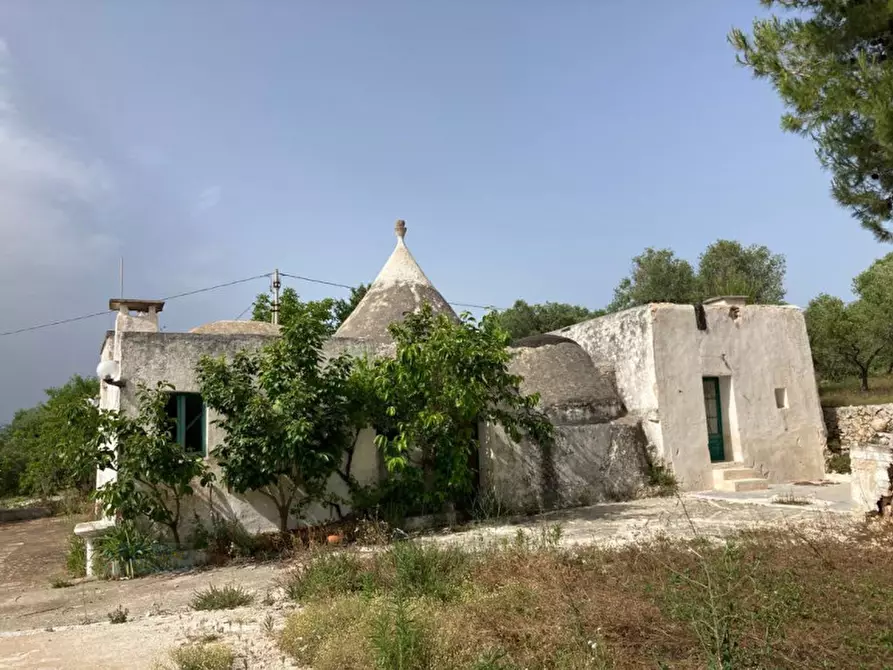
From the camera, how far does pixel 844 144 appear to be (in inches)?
359

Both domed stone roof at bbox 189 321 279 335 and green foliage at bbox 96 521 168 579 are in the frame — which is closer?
green foliage at bbox 96 521 168 579

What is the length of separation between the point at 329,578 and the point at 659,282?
25078 millimetres

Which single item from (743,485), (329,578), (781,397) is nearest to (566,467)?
(743,485)

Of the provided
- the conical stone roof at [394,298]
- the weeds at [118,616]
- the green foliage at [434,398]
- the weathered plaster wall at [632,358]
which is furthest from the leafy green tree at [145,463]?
the weathered plaster wall at [632,358]

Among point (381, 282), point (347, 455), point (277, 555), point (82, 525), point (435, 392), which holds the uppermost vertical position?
point (381, 282)

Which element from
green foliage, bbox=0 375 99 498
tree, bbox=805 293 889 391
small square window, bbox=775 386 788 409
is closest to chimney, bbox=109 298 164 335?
green foliage, bbox=0 375 99 498

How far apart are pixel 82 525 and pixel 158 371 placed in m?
2.08

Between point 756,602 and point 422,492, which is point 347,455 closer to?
point 422,492

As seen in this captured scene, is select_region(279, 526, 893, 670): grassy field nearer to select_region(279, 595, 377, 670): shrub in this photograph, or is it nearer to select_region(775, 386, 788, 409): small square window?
select_region(279, 595, 377, 670): shrub

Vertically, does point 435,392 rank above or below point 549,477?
above

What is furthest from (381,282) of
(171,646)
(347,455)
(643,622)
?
(643,622)

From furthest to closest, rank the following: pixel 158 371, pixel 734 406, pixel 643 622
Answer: pixel 734 406 < pixel 158 371 < pixel 643 622

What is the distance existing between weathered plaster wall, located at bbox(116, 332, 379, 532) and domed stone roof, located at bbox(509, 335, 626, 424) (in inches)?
165

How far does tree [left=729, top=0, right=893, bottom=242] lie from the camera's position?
8.36 meters
